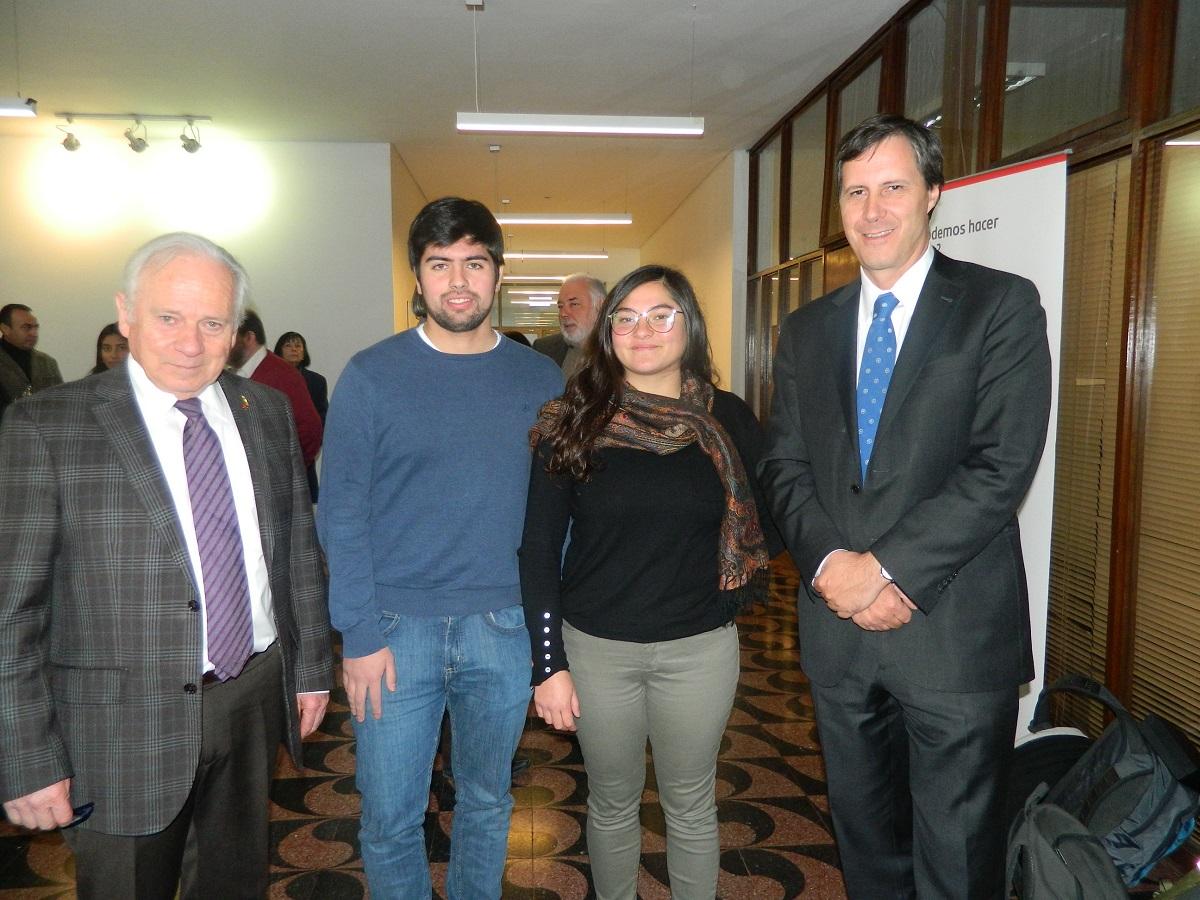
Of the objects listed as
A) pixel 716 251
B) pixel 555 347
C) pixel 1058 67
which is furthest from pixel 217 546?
pixel 716 251

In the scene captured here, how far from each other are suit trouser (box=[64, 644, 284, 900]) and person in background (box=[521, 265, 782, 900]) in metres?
0.56

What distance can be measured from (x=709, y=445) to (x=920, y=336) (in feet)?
1.58

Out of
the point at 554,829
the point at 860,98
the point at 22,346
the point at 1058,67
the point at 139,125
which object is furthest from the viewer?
the point at 139,125

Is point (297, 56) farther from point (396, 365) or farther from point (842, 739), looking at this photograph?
point (842, 739)

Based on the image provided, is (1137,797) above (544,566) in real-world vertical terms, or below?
below

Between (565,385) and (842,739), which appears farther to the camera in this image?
(565,385)

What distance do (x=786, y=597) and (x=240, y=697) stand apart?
15.9ft

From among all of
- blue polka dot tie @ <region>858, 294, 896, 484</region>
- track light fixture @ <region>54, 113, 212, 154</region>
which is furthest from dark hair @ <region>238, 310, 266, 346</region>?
track light fixture @ <region>54, 113, 212, 154</region>

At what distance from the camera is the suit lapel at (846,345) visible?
1742 millimetres

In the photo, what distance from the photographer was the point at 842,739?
179cm

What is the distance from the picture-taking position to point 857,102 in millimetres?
6199

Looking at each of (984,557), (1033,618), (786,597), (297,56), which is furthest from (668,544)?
(297,56)

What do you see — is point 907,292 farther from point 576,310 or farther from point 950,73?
point 950,73

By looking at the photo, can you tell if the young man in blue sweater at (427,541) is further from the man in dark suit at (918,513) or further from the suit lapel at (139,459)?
the man in dark suit at (918,513)
